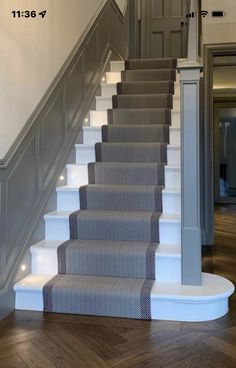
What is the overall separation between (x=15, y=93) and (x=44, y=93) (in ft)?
0.83

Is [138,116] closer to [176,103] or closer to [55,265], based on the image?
[176,103]

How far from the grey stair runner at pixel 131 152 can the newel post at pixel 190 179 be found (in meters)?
1.00

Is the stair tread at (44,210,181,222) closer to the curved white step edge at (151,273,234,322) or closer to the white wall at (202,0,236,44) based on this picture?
the curved white step edge at (151,273,234,322)

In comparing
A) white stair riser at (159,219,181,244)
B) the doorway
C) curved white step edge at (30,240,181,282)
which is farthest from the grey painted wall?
the doorway

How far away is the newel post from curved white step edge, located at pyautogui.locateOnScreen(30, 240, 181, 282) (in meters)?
0.06

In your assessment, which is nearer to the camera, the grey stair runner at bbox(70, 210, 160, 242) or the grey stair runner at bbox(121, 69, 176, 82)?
the grey stair runner at bbox(70, 210, 160, 242)

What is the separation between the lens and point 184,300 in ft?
Answer: 6.89

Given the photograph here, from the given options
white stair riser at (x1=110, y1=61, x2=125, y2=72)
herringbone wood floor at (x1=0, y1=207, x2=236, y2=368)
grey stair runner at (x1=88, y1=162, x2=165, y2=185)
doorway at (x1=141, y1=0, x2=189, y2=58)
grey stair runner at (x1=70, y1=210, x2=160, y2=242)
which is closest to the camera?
herringbone wood floor at (x1=0, y1=207, x2=236, y2=368)

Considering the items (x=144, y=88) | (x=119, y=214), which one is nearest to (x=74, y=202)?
(x=119, y=214)

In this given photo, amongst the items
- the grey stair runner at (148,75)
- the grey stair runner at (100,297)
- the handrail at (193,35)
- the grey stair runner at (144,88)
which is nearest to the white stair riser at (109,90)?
the grey stair runner at (144,88)

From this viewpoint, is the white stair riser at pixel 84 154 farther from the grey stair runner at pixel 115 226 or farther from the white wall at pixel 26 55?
the grey stair runner at pixel 115 226

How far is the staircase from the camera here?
217 cm

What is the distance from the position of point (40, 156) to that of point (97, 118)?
1.24 m

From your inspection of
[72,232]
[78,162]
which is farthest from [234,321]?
[78,162]
